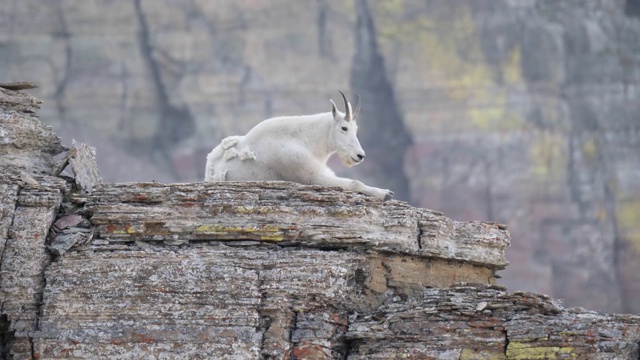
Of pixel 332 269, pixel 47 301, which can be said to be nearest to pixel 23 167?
pixel 47 301

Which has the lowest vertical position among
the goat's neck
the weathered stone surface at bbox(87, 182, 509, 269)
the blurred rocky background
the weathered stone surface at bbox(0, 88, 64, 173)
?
the weathered stone surface at bbox(87, 182, 509, 269)

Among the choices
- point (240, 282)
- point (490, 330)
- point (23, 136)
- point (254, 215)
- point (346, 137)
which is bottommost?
point (490, 330)

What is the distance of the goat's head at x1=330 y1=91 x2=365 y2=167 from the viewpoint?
22375 millimetres

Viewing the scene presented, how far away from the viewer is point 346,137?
22.5 metres

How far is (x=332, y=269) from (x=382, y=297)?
3.30 feet

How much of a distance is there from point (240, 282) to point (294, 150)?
125 inches

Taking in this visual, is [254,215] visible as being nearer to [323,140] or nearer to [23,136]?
[323,140]

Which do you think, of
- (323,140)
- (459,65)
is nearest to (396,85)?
(459,65)

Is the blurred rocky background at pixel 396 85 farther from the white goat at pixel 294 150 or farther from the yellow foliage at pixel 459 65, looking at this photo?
the white goat at pixel 294 150

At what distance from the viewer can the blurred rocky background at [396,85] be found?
6181cm

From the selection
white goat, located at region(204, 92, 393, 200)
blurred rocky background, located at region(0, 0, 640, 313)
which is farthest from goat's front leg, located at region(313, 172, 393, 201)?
blurred rocky background, located at region(0, 0, 640, 313)

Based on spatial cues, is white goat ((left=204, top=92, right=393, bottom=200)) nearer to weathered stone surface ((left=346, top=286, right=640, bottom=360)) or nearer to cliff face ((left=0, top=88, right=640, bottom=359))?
cliff face ((left=0, top=88, right=640, bottom=359))

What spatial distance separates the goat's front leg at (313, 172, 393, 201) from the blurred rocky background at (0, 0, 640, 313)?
38924mm

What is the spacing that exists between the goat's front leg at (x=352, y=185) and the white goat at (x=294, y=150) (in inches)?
0.6
